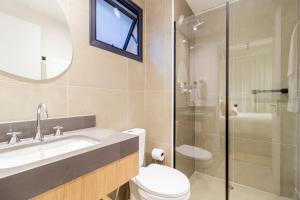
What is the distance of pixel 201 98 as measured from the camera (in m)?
2.16

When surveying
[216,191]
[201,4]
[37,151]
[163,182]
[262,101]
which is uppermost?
[201,4]

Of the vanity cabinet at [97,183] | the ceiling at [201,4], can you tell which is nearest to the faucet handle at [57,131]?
the vanity cabinet at [97,183]

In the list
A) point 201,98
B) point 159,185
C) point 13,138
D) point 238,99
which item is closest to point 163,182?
point 159,185

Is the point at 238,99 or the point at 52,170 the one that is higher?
the point at 238,99

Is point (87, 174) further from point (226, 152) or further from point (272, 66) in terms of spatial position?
point (272, 66)

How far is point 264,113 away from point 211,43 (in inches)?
41.3

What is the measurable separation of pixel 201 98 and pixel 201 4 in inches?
49.5

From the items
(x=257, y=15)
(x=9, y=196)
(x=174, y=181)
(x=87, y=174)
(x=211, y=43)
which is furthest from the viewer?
(x=211, y=43)

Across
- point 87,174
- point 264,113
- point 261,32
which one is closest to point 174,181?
point 87,174

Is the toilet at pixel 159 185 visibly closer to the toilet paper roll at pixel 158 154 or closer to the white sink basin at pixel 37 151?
the toilet paper roll at pixel 158 154

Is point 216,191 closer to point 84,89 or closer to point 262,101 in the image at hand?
point 262,101

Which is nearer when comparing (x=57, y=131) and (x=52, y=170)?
(x=52, y=170)

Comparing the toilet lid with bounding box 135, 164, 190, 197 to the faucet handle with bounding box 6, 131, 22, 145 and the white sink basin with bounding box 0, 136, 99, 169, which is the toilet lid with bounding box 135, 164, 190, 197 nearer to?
the white sink basin with bounding box 0, 136, 99, 169

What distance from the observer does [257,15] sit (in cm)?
192
